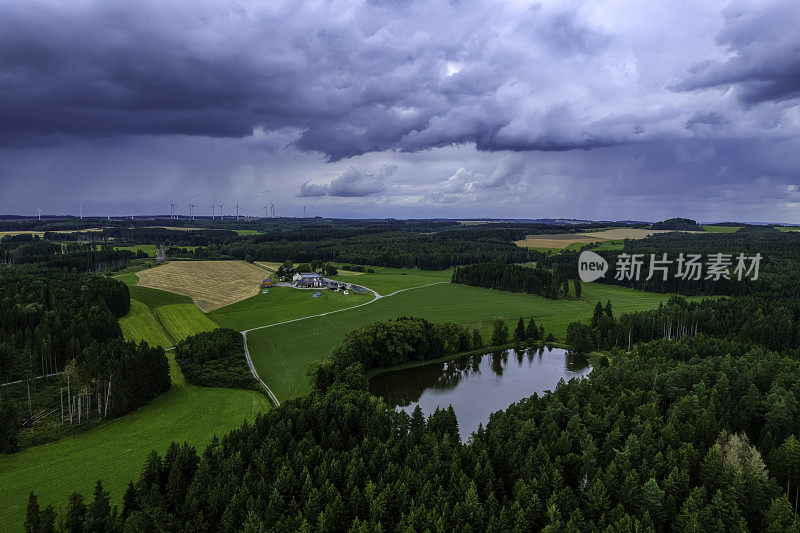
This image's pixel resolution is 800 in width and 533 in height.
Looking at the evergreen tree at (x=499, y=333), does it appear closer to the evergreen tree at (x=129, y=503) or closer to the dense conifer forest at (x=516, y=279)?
the dense conifer forest at (x=516, y=279)

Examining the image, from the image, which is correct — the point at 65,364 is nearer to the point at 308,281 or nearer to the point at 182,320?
the point at 182,320

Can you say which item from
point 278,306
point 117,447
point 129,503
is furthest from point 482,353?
point 129,503

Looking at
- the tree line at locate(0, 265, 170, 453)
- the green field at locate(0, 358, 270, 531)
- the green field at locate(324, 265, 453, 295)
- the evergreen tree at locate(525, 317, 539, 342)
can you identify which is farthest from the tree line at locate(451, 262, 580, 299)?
the tree line at locate(0, 265, 170, 453)

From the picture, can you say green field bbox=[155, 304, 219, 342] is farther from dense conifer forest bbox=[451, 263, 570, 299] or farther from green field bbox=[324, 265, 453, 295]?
dense conifer forest bbox=[451, 263, 570, 299]

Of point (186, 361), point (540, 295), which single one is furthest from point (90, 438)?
point (540, 295)

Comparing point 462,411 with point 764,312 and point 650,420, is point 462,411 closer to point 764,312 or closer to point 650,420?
point 650,420

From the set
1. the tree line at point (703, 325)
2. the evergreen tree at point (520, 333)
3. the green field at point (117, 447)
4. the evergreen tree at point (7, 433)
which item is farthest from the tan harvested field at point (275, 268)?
the evergreen tree at point (7, 433)
